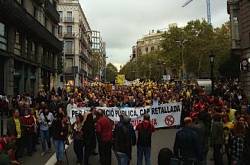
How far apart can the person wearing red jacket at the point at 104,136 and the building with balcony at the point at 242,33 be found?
21.5 meters

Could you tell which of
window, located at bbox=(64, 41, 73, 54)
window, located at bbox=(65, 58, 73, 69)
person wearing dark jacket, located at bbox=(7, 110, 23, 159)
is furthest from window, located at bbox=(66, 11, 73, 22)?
person wearing dark jacket, located at bbox=(7, 110, 23, 159)

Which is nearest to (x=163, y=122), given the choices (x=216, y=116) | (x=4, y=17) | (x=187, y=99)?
(x=187, y=99)

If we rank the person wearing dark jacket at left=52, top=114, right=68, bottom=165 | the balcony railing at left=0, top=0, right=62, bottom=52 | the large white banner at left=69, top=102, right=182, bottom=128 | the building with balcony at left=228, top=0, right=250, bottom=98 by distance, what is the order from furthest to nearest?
the building with balcony at left=228, top=0, right=250, bottom=98, the balcony railing at left=0, top=0, right=62, bottom=52, the large white banner at left=69, top=102, right=182, bottom=128, the person wearing dark jacket at left=52, top=114, right=68, bottom=165

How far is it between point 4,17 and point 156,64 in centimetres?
11837

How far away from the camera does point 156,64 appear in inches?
5851

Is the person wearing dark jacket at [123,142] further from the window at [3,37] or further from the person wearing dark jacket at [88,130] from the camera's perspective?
the window at [3,37]

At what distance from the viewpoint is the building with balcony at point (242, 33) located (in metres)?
33.6

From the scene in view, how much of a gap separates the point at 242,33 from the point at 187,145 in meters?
25.9

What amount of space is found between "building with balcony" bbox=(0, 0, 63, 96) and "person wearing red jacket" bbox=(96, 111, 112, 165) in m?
17.2

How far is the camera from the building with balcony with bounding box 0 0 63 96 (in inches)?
1280

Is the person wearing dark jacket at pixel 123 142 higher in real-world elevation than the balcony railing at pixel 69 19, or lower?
lower

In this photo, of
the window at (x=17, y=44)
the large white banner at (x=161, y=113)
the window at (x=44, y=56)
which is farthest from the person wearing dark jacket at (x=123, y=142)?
the window at (x=44, y=56)

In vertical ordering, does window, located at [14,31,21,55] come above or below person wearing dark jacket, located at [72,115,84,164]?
above

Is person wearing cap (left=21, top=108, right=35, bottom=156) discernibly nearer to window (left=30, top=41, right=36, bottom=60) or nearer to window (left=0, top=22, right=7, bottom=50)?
window (left=0, top=22, right=7, bottom=50)
